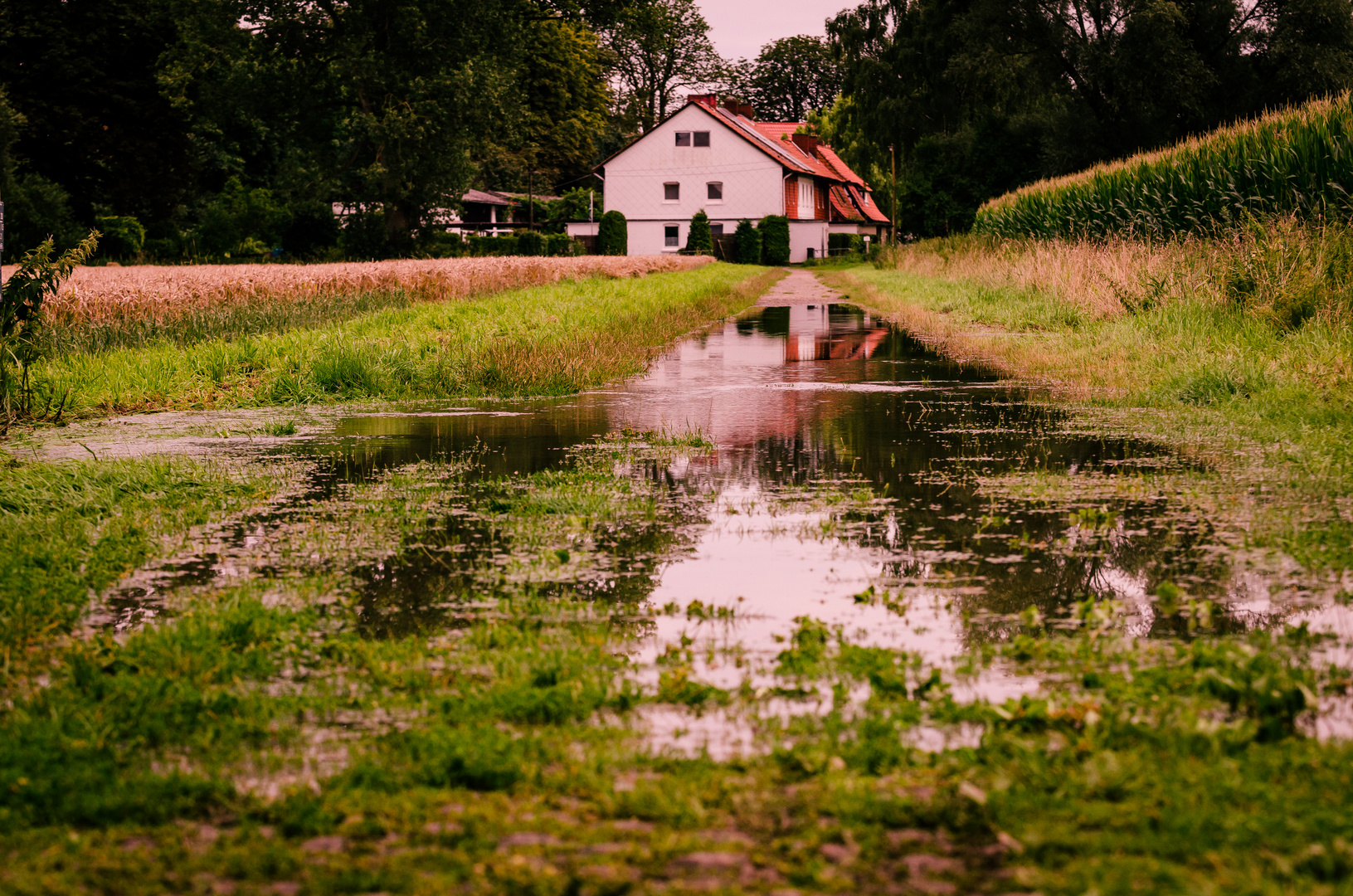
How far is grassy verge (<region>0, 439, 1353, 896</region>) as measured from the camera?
7.98 feet

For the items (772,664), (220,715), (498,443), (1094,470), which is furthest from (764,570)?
(498,443)

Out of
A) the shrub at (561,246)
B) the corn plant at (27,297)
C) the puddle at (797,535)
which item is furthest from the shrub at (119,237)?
the puddle at (797,535)

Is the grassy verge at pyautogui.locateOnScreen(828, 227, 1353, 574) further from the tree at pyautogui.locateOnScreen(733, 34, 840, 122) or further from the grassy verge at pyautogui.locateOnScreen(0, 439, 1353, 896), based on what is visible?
the tree at pyautogui.locateOnScreen(733, 34, 840, 122)

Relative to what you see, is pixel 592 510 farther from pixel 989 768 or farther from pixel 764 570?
pixel 989 768

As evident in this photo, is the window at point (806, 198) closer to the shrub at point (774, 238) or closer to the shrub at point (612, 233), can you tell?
the shrub at point (774, 238)

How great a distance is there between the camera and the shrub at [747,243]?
6331 centimetres

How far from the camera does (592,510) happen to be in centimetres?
591

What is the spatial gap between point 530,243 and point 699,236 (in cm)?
940

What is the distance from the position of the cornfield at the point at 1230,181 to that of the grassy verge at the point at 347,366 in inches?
359

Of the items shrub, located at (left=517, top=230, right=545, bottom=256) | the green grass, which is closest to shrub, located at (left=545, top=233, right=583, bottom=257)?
shrub, located at (left=517, top=230, right=545, bottom=256)

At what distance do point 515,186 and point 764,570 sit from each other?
92.2m

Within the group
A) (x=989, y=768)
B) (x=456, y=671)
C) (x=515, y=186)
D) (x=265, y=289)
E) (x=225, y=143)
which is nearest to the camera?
(x=989, y=768)

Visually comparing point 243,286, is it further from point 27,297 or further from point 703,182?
point 703,182

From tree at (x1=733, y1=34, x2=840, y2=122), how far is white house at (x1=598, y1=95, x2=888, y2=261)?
157ft
